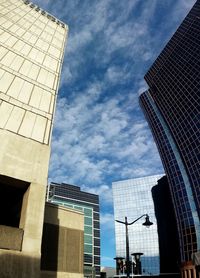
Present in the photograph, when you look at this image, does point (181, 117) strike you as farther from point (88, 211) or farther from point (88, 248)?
point (88, 211)

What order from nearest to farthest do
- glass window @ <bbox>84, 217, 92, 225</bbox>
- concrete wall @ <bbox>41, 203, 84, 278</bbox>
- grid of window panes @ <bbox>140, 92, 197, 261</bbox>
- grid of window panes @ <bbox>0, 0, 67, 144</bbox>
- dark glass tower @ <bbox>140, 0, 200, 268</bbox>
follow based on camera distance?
grid of window panes @ <bbox>0, 0, 67, 144</bbox>, concrete wall @ <bbox>41, 203, 84, 278</bbox>, grid of window panes @ <bbox>140, 92, 197, 261</bbox>, dark glass tower @ <bbox>140, 0, 200, 268</bbox>, glass window @ <bbox>84, 217, 92, 225</bbox>

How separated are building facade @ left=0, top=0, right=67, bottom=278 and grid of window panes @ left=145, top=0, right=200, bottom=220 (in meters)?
67.7

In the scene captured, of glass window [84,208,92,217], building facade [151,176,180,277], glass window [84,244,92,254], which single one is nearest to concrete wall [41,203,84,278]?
building facade [151,176,180,277]

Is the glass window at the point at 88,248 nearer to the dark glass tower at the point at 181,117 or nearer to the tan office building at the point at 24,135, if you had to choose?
the dark glass tower at the point at 181,117

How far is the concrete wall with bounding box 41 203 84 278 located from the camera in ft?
75.6

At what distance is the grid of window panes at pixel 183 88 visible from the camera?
8994cm

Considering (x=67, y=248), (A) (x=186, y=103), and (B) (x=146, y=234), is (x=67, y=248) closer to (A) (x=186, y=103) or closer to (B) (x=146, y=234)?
(A) (x=186, y=103)

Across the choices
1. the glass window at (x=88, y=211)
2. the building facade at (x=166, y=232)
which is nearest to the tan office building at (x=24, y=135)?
the building facade at (x=166, y=232)

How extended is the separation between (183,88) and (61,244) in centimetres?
8873

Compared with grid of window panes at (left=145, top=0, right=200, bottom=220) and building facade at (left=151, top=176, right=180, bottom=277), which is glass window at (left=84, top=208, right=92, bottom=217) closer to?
building facade at (left=151, top=176, right=180, bottom=277)

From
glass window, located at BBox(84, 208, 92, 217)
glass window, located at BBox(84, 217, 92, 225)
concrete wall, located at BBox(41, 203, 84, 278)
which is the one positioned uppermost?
glass window, located at BBox(84, 208, 92, 217)

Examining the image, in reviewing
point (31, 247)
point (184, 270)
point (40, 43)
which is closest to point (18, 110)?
point (31, 247)

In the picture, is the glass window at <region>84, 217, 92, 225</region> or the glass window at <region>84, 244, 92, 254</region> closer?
the glass window at <region>84, 244, 92, 254</region>

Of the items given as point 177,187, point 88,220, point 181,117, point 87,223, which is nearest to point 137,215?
point 87,223
